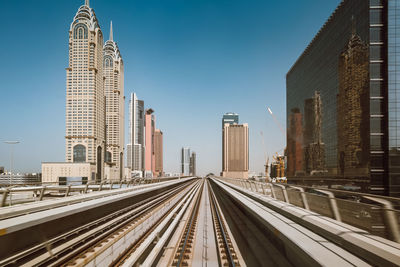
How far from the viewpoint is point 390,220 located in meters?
3.87

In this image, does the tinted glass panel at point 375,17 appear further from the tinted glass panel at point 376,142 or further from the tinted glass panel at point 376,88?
the tinted glass panel at point 376,142

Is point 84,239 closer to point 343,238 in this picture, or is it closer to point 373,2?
point 343,238

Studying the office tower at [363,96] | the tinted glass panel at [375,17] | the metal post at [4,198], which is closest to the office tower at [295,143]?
the office tower at [363,96]

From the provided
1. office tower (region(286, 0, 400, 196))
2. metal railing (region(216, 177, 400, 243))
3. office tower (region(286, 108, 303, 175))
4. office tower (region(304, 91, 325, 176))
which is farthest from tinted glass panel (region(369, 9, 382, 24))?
metal railing (region(216, 177, 400, 243))

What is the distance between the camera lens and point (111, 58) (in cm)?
19462

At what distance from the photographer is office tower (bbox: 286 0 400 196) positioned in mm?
44875

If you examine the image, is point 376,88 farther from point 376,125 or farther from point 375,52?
point 376,125

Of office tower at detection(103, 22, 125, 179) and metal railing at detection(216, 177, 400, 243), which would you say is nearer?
metal railing at detection(216, 177, 400, 243)

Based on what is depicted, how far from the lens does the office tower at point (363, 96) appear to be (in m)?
44.9

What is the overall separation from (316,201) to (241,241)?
4.71 meters

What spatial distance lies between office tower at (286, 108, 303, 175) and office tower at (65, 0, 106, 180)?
340 ft

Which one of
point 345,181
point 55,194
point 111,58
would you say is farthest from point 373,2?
point 111,58

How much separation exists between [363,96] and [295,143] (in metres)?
57.4

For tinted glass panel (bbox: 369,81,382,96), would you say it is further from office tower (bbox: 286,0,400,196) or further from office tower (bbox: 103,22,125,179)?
office tower (bbox: 103,22,125,179)
